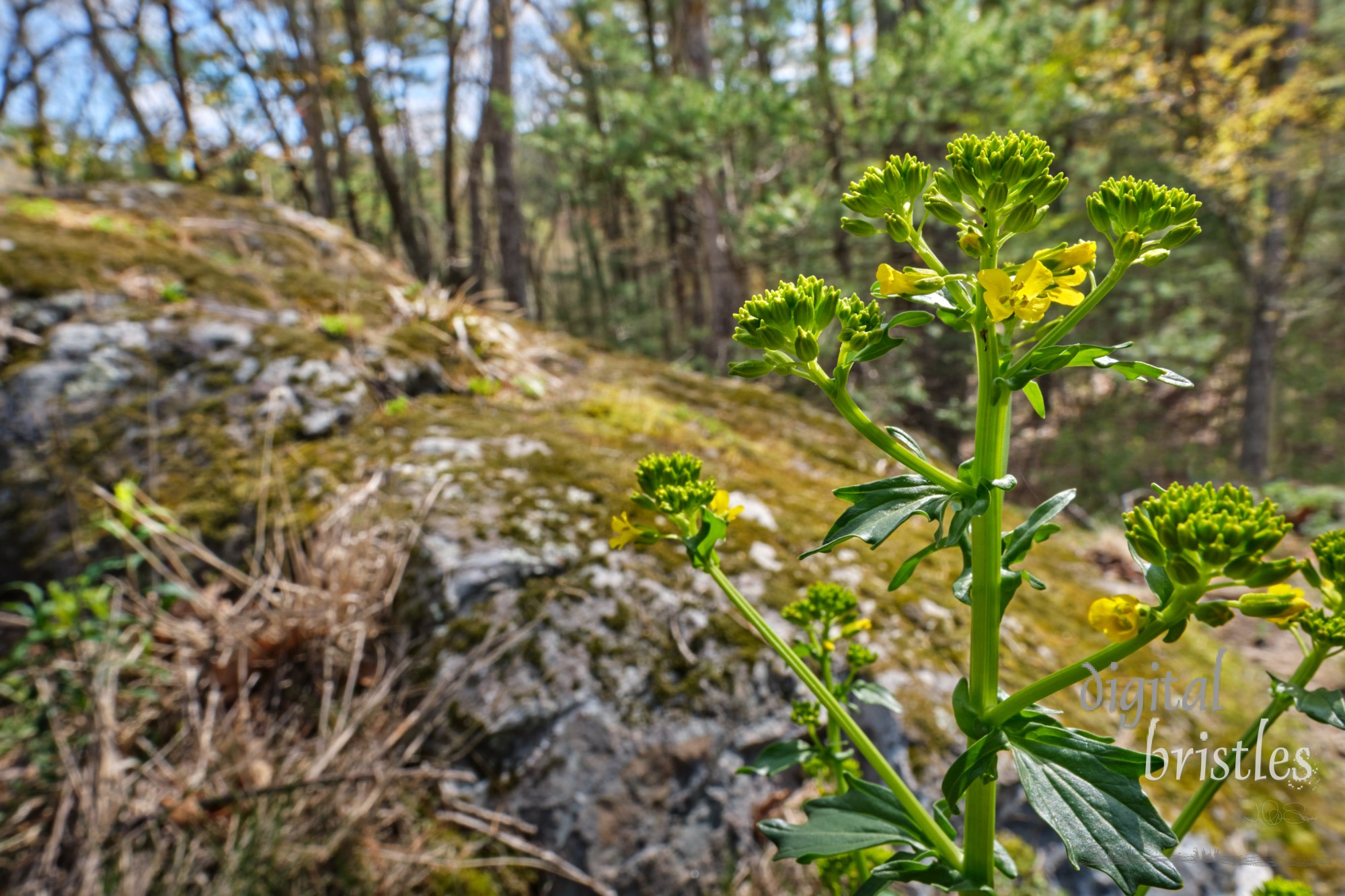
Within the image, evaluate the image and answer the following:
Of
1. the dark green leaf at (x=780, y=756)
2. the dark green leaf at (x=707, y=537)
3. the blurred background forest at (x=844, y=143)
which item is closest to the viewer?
the dark green leaf at (x=707, y=537)

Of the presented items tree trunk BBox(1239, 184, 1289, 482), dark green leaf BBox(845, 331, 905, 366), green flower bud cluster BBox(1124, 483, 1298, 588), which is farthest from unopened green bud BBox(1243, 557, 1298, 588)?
tree trunk BBox(1239, 184, 1289, 482)

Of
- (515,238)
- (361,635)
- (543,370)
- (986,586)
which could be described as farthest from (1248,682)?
(515,238)

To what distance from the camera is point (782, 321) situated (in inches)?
27.0

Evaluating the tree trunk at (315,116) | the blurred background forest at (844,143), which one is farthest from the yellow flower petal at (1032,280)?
the tree trunk at (315,116)

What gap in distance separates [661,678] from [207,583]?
5.89ft

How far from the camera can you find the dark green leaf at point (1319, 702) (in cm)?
54

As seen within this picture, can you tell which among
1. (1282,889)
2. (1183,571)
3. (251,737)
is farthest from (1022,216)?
(251,737)

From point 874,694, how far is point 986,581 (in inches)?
13.6

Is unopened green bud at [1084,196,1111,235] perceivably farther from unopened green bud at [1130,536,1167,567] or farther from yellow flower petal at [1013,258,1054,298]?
unopened green bud at [1130,536,1167,567]

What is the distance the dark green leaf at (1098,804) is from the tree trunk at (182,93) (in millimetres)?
10758

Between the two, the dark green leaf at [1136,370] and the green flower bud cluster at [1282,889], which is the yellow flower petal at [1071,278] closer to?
the dark green leaf at [1136,370]

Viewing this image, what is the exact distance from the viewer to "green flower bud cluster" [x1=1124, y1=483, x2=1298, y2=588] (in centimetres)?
50

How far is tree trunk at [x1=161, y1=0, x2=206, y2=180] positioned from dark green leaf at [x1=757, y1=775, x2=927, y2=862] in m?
10.6

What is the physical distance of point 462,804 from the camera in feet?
5.54
